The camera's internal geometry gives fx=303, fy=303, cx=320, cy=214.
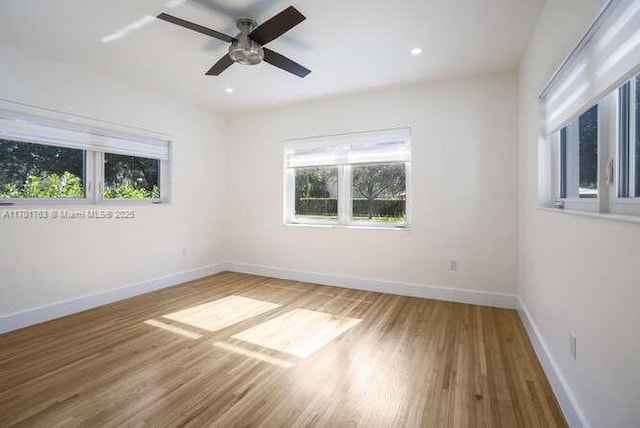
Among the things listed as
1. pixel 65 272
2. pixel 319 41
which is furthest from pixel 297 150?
pixel 65 272

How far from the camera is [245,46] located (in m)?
2.30

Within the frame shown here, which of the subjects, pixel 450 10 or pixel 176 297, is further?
pixel 176 297

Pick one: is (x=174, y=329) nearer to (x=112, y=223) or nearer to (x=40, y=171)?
(x=112, y=223)

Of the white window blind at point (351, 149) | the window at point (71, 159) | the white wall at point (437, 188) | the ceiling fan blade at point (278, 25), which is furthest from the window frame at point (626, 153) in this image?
the window at point (71, 159)

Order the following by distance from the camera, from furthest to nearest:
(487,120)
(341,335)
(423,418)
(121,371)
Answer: (487,120), (341,335), (121,371), (423,418)

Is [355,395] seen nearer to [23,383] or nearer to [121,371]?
[121,371]

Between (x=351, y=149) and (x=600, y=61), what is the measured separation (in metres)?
2.89

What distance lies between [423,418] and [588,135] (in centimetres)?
181

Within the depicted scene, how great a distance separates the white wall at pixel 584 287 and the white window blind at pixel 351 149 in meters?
1.47

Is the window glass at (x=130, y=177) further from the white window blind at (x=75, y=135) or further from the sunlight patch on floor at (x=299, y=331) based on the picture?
the sunlight patch on floor at (x=299, y=331)

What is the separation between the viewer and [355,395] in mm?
1835

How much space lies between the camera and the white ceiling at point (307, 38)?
222cm

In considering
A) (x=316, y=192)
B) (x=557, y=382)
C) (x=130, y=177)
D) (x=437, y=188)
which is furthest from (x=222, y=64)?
(x=557, y=382)

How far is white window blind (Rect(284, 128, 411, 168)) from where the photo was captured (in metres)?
3.82
